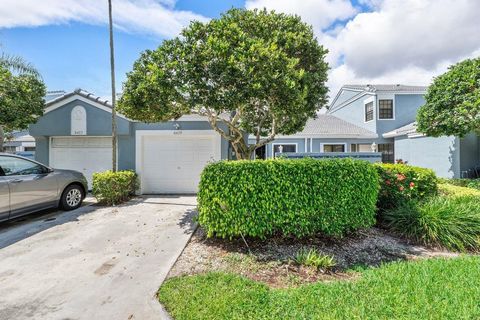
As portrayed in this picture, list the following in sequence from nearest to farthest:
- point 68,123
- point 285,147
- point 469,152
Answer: point 68,123 < point 469,152 < point 285,147

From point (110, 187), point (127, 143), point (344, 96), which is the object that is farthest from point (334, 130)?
point (110, 187)

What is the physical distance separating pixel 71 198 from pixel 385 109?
61.0ft

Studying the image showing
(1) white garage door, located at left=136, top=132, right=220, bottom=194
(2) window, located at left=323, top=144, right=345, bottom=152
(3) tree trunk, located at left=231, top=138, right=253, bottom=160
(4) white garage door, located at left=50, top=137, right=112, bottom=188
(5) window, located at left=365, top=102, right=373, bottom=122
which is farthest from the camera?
(5) window, located at left=365, top=102, right=373, bottom=122

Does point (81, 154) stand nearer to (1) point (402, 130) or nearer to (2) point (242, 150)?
(2) point (242, 150)

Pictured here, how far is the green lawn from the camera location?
2676 mm

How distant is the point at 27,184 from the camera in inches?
242

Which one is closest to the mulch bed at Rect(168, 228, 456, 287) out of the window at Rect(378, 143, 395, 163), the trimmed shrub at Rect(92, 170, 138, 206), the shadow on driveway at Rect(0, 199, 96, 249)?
the shadow on driveway at Rect(0, 199, 96, 249)

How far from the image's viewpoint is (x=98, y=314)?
2842mm

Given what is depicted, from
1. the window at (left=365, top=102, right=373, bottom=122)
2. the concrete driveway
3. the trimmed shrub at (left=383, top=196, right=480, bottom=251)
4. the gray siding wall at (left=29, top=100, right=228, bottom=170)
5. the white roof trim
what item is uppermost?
the window at (left=365, top=102, right=373, bottom=122)

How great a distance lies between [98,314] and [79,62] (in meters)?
10.3

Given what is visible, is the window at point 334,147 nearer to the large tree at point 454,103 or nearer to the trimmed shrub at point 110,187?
the large tree at point 454,103

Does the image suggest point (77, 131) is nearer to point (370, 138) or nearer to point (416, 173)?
point (416, 173)

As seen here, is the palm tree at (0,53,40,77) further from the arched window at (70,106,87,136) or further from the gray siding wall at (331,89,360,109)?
the gray siding wall at (331,89,360,109)

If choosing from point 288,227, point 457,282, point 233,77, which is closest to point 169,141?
point 233,77
